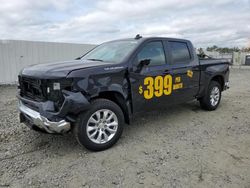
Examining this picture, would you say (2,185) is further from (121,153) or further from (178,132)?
(178,132)

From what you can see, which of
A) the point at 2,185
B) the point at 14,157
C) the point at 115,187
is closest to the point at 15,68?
the point at 14,157

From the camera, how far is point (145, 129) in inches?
183

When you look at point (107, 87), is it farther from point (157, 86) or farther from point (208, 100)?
point (208, 100)

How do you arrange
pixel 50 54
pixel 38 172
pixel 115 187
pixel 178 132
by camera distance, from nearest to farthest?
pixel 115 187
pixel 38 172
pixel 178 132
pixel 50 54

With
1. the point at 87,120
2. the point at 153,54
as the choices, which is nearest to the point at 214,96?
the point at 153,54

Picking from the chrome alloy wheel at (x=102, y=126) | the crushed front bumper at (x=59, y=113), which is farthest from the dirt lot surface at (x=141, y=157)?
the crushed front bumper at (x=59, y=113)

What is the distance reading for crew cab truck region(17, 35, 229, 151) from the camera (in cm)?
326

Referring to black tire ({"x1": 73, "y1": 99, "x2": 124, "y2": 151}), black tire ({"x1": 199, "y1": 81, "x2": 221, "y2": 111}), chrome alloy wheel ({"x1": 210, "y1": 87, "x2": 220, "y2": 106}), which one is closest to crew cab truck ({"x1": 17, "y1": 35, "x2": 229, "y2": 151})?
black tire ({"x1": 73, "y1": 99, "x2": 124, "y2": 151})

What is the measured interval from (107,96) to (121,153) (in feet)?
3.08

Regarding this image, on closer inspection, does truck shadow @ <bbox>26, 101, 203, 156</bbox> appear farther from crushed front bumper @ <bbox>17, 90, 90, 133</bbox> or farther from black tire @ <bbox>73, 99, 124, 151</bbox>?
crushed front bumper @ <bbox>17, 90, 90, 133</bbox>

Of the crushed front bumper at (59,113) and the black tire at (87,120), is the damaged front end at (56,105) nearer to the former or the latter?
the crushed front bumper at (59,113)

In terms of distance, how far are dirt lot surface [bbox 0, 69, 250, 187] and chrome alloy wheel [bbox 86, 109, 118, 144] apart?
22 centimetres

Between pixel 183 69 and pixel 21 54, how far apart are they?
870 cm

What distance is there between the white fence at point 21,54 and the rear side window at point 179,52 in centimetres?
836
